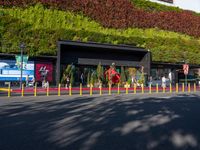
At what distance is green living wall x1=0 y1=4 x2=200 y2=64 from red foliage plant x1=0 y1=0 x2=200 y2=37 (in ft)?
2.27

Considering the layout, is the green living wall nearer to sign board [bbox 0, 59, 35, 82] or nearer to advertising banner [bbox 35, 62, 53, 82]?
sign board [bbox 0, 59, 35, 82]

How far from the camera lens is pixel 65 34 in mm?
37500

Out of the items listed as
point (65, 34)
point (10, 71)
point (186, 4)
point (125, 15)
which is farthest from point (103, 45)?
point (186, 4)

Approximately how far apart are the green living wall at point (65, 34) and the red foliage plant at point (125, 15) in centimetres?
69

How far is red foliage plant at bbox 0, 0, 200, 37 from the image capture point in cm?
4058

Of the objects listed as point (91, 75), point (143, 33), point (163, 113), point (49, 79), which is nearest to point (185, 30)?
point (143, 33)

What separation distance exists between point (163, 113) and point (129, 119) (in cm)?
214

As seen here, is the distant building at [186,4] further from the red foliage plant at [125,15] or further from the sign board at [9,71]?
the sign board at [9,71]

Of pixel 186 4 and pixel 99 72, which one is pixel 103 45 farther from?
pixel 186 4

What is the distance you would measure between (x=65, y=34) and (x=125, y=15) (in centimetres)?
1110

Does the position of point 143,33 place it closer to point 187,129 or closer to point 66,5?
point 66,5

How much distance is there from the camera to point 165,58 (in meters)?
45.7

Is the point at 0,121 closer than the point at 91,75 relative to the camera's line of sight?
Yes

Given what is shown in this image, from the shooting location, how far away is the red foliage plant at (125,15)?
40581 mm
